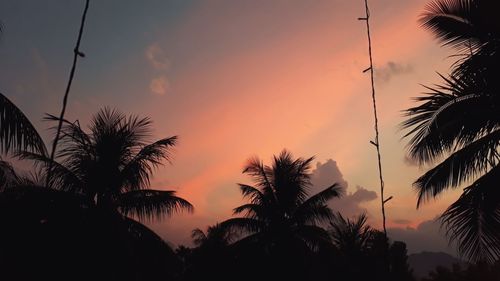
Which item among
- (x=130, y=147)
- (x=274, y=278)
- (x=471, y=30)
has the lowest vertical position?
(x=274, y=278)

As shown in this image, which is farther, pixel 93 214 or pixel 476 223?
pixel 93 214

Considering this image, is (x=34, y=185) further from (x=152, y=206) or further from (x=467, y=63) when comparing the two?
(x=467, y=63)

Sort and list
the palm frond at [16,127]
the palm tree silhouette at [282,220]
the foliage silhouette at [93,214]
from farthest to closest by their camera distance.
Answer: the palm tree silhouette at [282,220], the foliage silhouette at [93,214], the palm frond at [16,127]

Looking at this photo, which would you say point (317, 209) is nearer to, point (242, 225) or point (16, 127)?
point (242, 225)

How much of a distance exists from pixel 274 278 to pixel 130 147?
9.05 metres

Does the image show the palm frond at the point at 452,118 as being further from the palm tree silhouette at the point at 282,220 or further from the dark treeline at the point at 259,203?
the palm tree silhouette at the point at 282,220

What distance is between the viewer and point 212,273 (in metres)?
28.0

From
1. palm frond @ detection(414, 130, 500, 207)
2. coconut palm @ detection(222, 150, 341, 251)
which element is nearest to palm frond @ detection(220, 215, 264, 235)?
coconut palm @ detection(222, 150, 341, 251)

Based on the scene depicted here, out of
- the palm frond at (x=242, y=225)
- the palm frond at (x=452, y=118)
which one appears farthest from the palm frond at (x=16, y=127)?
the palm frond at (x=242, y=225)

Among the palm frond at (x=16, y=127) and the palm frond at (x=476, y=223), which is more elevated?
the palm frond at (x=16, y=127)

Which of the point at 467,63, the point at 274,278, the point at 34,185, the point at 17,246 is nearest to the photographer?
the point at 467,63

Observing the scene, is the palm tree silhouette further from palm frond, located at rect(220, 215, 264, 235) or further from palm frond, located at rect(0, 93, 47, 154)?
palm frond, located at rect(0, 93, 47, 154)

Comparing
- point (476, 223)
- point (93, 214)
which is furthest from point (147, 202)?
point (476, 223)

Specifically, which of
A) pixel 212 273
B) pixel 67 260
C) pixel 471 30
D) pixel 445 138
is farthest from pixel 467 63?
pixel 212 273
